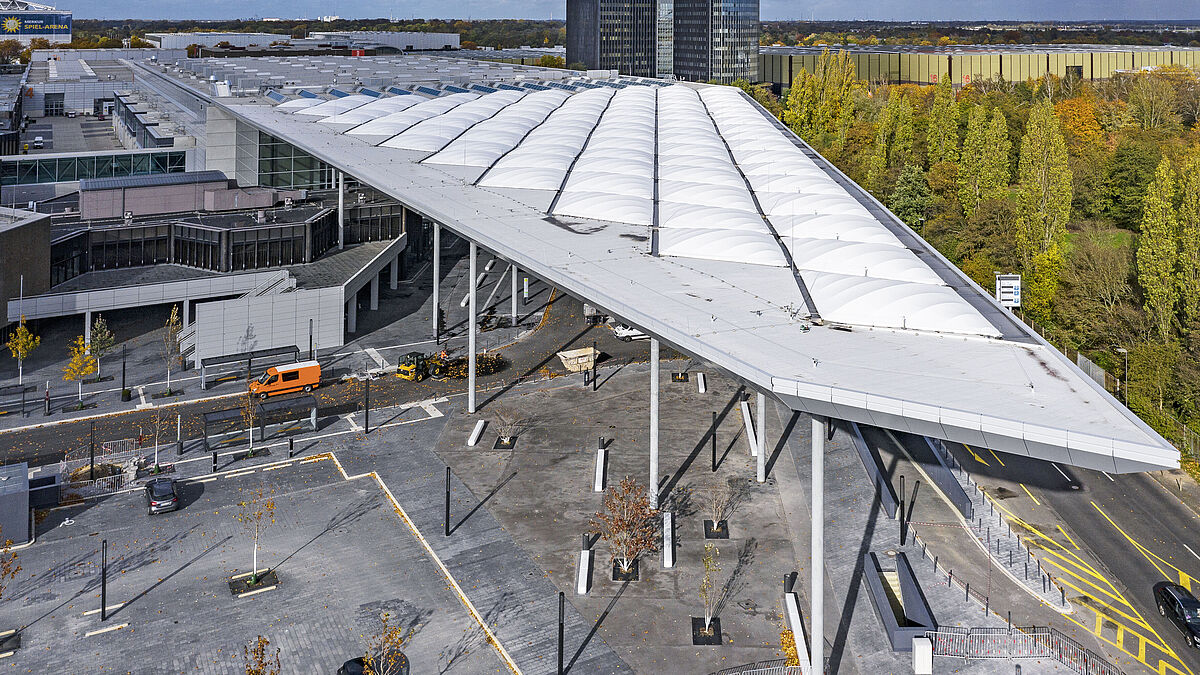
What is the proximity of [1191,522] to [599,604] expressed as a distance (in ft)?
68.7

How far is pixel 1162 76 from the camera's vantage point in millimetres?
99812

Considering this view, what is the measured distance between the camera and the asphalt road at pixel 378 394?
3891 cm

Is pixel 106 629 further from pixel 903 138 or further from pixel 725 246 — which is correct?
pixel 903 138

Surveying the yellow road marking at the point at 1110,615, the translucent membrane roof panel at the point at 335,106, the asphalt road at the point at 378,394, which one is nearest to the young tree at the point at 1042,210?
the asphalt road at the point at 378,394

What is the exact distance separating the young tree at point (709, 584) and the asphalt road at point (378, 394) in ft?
52.6

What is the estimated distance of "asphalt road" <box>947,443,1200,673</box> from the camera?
27891mm

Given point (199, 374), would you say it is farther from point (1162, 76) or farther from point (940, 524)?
point (1162, 76)

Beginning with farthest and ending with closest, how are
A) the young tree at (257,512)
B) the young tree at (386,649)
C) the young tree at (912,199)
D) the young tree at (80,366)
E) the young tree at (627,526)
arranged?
the young tree at (912,199) < the young tree at (80,366) < the young tree at (257,512) < the young tree at (627,526) < the young tree at (386,649)

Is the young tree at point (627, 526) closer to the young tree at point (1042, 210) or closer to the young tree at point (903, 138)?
the young tree at point (1042, 210)

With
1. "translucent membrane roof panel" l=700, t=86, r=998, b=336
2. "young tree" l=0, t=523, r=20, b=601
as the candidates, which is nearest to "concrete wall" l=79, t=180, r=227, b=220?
"young tree" l=0, t=523, r=20, b=601

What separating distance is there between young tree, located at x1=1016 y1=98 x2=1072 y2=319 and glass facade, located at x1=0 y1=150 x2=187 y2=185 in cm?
5766

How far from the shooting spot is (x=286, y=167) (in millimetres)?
66250

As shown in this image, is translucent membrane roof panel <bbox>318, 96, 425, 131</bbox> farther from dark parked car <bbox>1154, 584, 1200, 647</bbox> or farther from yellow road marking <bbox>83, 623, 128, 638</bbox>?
dark parked car <bbox>1154, 584, 1200, 647</bbox>

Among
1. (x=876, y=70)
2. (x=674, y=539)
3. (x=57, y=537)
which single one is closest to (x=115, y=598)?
(x=57, y=537)
